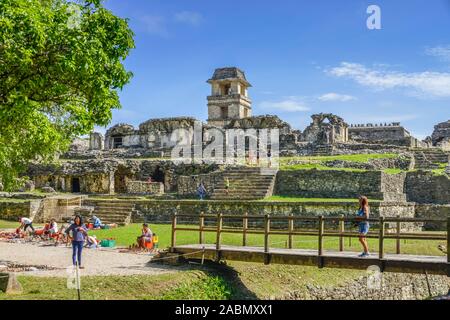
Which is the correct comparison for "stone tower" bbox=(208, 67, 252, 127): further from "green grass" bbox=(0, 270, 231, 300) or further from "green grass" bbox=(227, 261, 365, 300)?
"green grass" bbox=(0, 270, 231, 300)

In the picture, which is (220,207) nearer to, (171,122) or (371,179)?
(371,179)

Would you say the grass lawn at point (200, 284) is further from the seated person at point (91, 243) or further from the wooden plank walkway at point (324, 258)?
the seated person at point (91, 243)

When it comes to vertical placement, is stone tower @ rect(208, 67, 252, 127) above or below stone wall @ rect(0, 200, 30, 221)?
above

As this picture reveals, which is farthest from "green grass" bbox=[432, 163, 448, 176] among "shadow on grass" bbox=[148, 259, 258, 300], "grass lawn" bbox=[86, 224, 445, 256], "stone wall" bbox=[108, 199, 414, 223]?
"shadow on grass" bbox=[148, 259, 258, 300]

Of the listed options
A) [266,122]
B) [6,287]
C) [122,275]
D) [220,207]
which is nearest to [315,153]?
[266,122]

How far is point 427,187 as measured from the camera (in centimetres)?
2988

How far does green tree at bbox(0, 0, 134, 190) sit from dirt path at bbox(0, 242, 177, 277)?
279cm

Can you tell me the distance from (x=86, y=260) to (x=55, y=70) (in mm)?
5576

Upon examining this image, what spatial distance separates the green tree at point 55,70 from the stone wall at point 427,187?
69.1 ft

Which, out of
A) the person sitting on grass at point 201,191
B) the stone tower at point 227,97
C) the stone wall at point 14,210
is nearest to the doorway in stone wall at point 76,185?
the stone wall at point 14,210

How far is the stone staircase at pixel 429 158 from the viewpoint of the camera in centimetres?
3562

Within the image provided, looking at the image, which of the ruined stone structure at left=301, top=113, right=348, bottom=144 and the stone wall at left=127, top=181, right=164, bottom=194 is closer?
the stone wall at left=127, top=181, right=164, bottom=194

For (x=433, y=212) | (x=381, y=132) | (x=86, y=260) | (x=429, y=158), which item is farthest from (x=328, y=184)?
(x=381, y=132)

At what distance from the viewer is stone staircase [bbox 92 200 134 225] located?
2550 cm
